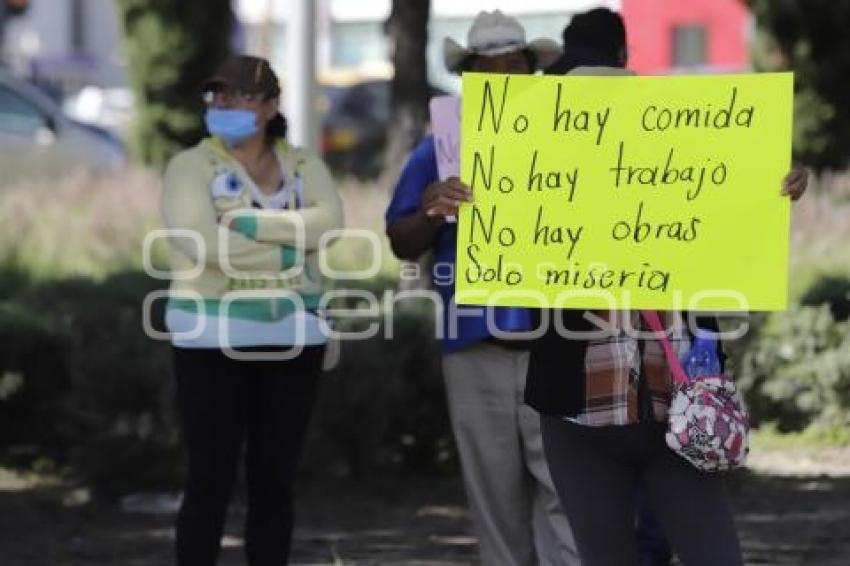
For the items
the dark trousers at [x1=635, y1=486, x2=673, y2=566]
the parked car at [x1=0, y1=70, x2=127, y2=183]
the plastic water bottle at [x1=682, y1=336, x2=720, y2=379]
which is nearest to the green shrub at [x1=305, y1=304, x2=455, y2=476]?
the dark trousers at [x1=635, y1=486, x2=673, y2=566]

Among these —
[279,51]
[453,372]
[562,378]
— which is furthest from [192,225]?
[279,51]

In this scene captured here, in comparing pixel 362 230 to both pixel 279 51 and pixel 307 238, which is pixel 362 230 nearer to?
pixel 307 238

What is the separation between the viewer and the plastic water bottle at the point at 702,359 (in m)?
4.53

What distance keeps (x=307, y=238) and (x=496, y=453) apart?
0.84 m

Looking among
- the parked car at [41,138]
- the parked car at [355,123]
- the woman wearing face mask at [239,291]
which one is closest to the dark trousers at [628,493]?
the woman wearing face mask at [239,291]

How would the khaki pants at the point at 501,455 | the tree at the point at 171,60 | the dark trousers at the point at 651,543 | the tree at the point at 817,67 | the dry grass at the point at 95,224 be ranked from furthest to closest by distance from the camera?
the tree at the point at 171,60 → the tree at the point at 817,67 → the dry grass at the point at 95,224 → the dark trousers at the point at 651,543 → the khaki pants at the point at 501,455

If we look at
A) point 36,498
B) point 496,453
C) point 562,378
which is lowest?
point 36,498

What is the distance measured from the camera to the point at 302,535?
757cm

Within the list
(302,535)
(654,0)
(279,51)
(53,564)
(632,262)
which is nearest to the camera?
(632,262)

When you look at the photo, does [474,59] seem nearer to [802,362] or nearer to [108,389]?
[108,389]

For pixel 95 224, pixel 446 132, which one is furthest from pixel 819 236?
pixel 446 132

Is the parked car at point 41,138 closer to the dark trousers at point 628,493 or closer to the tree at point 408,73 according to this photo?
the tree at point 408,73

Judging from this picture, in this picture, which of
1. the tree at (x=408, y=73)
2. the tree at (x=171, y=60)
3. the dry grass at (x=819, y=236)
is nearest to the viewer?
the dry grass at (x=819, y=236)

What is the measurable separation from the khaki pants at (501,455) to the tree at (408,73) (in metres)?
4.03
